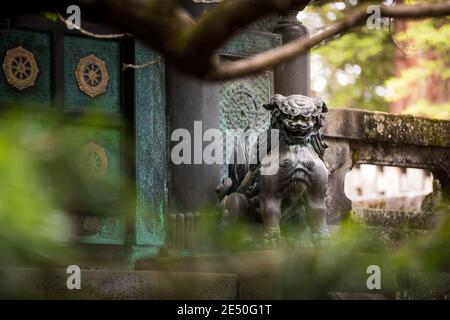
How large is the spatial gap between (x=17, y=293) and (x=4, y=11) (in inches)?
43.8

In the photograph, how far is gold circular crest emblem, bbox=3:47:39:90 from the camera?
32.5ft

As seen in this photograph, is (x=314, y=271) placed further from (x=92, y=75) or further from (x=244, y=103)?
(x=244, y=103)


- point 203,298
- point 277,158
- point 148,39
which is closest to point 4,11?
point 148,39

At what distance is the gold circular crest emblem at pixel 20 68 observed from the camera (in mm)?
9914

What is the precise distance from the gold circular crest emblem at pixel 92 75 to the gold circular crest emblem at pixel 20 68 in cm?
43

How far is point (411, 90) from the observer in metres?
23.6

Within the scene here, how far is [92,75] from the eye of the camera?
1046 centimetres

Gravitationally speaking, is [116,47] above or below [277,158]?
above

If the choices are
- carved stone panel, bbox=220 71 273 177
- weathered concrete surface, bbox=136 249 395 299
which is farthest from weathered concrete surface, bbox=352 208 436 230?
weathered concrete surface, bbox=136 249 395 299

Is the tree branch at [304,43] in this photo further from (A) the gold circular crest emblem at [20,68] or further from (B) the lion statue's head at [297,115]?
(A) the gold circular crest emblem at [20,68]

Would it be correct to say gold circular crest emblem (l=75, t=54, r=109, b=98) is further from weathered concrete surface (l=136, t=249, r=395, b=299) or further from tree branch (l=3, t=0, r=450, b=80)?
tree branch (l=3, t=0, r=450, b=80)

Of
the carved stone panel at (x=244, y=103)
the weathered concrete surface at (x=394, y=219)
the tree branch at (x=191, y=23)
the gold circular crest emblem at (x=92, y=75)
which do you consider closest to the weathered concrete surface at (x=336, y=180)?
the weathered concrete surface at (x=394, y=219)

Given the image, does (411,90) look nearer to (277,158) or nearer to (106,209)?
(277,158)

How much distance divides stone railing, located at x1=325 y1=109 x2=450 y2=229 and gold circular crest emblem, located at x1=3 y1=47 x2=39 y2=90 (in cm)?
258
